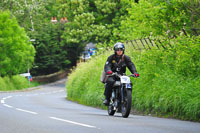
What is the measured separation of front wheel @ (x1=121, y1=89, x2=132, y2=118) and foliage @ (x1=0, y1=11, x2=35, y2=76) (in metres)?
41.4

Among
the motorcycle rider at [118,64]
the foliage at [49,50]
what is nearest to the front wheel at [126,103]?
the motorcycle rider at [118,64]

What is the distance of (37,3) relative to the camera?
72688 millimetres

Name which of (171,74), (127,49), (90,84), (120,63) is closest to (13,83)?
(90,84)

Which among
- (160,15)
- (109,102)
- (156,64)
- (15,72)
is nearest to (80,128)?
(109,102)

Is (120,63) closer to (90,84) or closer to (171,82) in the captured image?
(171,82)

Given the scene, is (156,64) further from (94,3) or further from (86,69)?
(94,3)

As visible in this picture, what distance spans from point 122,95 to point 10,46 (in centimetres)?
4296

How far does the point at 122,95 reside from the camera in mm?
12133

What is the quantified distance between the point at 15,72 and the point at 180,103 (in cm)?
4465

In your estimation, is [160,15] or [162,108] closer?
[162,108]

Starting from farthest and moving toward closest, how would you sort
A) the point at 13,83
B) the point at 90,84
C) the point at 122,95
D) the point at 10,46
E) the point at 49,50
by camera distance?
the point at 49,50 < the point at 13,83 < the point at 10,46 < the point at 90,84 < the point at 122,95

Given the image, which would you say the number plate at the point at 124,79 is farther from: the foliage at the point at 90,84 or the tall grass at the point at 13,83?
the tall grass at the point at 13,83

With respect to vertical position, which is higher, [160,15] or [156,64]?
[160,15]

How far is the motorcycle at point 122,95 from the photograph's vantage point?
11789mm
